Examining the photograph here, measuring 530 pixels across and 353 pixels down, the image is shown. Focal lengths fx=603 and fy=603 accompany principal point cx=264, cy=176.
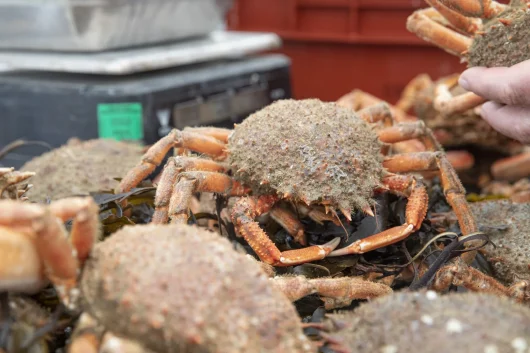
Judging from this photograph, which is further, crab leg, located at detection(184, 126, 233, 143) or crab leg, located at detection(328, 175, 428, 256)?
crab leg, located at detection(184, 126, 233, 143)

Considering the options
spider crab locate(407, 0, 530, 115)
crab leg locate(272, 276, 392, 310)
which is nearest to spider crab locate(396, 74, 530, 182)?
spider crab locate(407, 0, 530, 115)

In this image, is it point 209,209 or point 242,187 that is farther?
point 209,209

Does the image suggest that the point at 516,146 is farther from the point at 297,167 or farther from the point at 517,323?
the point at 517,323

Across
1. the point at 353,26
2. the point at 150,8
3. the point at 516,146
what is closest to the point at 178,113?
the point at 150,8

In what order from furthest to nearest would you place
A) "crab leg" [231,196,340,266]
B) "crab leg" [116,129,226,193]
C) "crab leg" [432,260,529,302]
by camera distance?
"crab leg" [116,129,226,193]
"crab leg" [231,196,340,266]
"crab leg" [432,260,529,302]

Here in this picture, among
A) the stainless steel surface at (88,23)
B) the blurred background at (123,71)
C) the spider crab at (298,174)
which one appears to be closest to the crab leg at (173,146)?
the spider crab at (298,174)

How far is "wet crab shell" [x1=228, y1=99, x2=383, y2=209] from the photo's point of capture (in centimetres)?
113

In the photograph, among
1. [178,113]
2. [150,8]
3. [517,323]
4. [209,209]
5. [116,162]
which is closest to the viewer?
[517,323]

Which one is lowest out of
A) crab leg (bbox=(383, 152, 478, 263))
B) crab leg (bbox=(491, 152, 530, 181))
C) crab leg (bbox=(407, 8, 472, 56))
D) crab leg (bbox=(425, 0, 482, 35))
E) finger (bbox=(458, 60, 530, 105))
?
crab leg (bbox=(491, 152, 530, 181))

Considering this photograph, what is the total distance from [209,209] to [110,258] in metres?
0.65

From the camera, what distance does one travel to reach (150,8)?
6.69ft

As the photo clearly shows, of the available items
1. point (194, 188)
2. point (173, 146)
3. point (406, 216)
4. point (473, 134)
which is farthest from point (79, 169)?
point (473, 134)

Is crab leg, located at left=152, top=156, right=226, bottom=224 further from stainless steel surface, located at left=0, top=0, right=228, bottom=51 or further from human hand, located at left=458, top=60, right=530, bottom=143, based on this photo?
stainless steel surface, located at left=0, top=0, right=228, bottom=51

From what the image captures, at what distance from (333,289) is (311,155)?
34 cm
